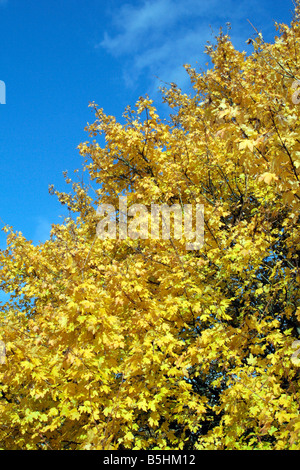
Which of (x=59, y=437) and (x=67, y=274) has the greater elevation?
(x=67, y=274)

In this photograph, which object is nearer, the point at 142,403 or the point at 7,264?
the point at 142,403

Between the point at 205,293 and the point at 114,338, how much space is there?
4.83 ft

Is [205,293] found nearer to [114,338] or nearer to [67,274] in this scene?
[114,338]

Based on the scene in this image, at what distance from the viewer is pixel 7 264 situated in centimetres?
803

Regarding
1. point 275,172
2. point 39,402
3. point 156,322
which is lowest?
point 39,402

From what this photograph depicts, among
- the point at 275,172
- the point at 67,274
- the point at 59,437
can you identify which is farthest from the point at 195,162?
the point at 59,437

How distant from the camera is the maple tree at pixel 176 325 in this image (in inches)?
123

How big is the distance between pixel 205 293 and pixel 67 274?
6.16 ft

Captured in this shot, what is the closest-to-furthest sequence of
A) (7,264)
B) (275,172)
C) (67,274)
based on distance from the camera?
(275,172), (67,274), (7,264)

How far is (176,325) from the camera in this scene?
468 cm

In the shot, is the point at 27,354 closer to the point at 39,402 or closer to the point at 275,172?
the point at 39,402

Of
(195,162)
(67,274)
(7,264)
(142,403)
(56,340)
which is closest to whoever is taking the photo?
(142,403)

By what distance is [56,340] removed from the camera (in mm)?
3783

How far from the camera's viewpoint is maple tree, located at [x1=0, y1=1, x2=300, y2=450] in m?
3.12
